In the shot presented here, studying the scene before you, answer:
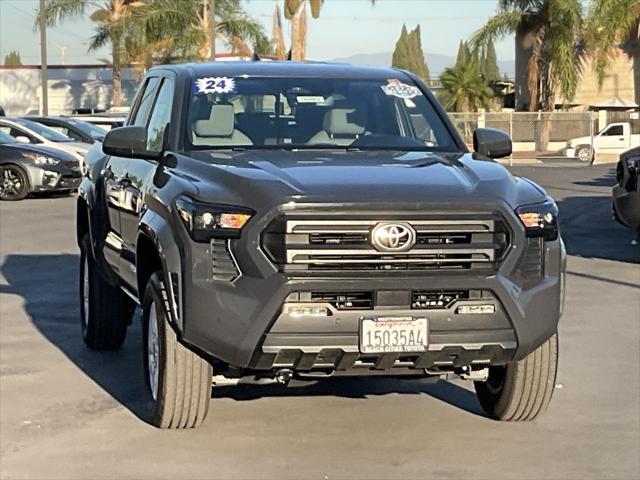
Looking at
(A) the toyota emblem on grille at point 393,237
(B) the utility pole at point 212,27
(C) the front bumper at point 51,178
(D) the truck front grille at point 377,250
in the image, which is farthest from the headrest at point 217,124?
(B) the utility pole at point 212,27

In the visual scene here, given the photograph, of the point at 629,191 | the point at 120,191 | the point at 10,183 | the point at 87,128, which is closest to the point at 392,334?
the point at 120,191

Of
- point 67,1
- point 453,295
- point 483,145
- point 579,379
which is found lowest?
point 579,379

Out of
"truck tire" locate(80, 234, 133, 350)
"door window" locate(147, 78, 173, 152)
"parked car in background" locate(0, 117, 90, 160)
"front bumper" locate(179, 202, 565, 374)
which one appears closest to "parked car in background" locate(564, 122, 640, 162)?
"parked car in background" locate(0, 117, 90, 160)

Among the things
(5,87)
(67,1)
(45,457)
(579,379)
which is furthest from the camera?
(5,87)

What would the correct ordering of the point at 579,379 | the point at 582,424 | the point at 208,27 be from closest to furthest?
the point at 582,424, the point at 579,379, the point at 208,27

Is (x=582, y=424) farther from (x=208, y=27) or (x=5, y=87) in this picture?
(x=5, y=87)

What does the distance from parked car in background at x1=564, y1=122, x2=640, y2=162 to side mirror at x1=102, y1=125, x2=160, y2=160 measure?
3589 centimetres

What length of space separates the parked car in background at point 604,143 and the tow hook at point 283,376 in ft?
120

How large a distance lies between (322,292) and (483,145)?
1.92m

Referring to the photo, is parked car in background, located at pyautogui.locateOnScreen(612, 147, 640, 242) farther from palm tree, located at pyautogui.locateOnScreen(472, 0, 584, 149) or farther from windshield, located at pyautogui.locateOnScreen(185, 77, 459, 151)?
palm tree, located at pyautogui.locateOnScreen(472, 0, 584, 149)

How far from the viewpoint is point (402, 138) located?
7000mm

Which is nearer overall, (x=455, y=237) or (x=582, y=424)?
(x=455, y=237)

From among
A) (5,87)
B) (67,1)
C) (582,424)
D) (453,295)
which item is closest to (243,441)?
(453,295)

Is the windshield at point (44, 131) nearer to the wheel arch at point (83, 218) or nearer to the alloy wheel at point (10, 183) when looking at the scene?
the alloy wheel at point (10, 183)
